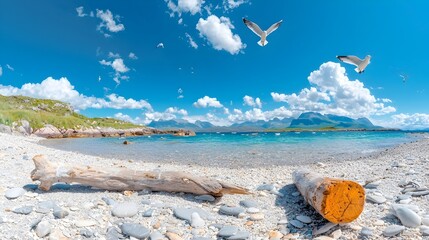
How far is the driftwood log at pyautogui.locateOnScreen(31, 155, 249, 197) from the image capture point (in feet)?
24.3

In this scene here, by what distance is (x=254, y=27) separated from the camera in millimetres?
11672

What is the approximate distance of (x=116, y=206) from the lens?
6.45 metres

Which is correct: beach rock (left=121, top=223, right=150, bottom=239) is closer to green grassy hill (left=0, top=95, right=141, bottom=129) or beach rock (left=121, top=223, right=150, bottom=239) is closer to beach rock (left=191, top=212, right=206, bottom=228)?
beach rock (left=191, top=212, right=206, bottom=228)

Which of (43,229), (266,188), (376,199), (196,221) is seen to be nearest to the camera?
(43,229)

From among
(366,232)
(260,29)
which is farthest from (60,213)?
(260,29)

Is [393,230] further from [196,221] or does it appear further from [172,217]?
[172,217]

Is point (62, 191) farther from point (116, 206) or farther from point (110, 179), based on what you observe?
point (116, 206)

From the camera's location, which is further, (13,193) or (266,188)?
(266,188)

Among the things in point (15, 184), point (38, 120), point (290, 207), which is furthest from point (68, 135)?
point (290, 207)

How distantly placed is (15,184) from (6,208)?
2242 millimetres

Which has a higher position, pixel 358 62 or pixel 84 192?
pixel 358 62

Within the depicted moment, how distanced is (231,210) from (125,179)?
3.18 m

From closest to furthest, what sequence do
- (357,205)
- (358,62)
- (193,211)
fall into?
(357,205), (193,211), (358,62)

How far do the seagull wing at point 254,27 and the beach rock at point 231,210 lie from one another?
7950 millimetres
